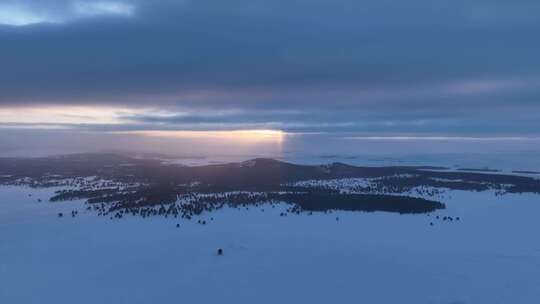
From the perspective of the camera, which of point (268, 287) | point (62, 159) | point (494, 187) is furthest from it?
point (62, 159)

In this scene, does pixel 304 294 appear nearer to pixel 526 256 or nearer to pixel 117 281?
pixel 117 281

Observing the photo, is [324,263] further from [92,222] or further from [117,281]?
[92,222]

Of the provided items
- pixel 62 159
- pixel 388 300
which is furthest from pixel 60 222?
pixel 62 159

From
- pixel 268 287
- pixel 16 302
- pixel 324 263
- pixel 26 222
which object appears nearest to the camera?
pixel 16 302

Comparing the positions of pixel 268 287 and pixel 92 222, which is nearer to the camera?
pixel 268 287

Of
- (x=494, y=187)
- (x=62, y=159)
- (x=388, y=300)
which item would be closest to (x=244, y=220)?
(x=388, y=300)

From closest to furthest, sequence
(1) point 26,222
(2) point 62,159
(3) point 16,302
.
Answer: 1. (3) point 16,302
2. (1) point 26,222
3. (2) point 62,159
